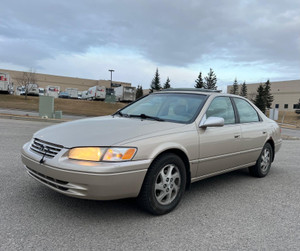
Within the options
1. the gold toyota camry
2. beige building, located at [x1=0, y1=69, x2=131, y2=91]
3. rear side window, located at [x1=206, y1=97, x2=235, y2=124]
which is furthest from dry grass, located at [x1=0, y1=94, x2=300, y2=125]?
beige building, located at [x1=0, y1=69, x2=131, y2=91]

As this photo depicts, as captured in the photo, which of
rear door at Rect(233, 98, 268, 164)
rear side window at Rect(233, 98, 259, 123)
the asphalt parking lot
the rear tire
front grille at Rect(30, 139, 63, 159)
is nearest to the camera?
the asphalt parking lot

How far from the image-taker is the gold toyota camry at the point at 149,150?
2.91 metres

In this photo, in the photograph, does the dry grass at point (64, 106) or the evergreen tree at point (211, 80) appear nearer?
the dry grass at point (64, 106)

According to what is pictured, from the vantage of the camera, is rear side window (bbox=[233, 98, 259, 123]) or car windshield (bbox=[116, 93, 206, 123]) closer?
car windshield (bbox=[116, 93, 206, 123])

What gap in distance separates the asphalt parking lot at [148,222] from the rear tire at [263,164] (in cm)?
78

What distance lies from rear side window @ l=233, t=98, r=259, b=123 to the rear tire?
645 mm

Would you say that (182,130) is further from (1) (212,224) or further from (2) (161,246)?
(2) (161,246)

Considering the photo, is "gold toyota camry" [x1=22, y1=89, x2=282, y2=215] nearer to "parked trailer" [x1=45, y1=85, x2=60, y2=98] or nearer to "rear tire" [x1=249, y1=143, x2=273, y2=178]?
"rear tire" [x1=249, y1=143, x2=273, y2=178]

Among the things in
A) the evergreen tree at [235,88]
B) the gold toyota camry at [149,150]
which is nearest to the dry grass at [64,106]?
the gold toyota camry at [149,150]

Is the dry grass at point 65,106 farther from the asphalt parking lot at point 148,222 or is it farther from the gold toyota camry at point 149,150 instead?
the asphalt parking lot at point 148,222

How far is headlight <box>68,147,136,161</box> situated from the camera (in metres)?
2.91

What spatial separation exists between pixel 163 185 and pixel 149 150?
0.51 meters

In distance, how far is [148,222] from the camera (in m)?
3.15

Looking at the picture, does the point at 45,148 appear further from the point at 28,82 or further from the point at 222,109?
the point at 28,82
